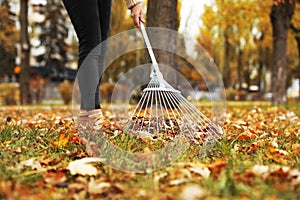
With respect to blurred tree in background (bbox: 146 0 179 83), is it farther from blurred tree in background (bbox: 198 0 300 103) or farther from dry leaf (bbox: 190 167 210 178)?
blurred tree in background (bbox: 198 0 300 103)

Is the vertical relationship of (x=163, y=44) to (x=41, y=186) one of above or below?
above

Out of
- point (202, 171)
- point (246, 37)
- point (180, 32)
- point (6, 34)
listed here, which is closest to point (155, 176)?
point (202, 171)

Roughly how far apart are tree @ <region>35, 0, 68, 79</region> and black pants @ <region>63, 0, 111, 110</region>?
2298 centimetres

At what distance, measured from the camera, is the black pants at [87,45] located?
7.74ft

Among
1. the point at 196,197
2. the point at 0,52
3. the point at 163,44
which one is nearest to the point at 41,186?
the point at 196,197

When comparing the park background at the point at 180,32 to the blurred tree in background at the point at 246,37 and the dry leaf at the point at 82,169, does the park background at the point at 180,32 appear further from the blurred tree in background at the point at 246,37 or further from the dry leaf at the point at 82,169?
the dry leaf at the point at 82,169

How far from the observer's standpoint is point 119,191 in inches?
51.4

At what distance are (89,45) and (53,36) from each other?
23.5 metres

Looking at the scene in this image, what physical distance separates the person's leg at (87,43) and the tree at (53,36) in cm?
2298

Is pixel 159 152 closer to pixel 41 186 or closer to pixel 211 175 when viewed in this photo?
pixel 211 175

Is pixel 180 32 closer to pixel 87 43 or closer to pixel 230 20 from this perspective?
pixel 230 20

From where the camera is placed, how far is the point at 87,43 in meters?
2.45

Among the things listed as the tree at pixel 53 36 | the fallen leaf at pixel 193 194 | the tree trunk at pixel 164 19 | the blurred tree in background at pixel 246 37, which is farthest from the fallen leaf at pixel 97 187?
the tree at pixel 53 36

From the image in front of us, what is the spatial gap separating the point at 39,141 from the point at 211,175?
117 cm
